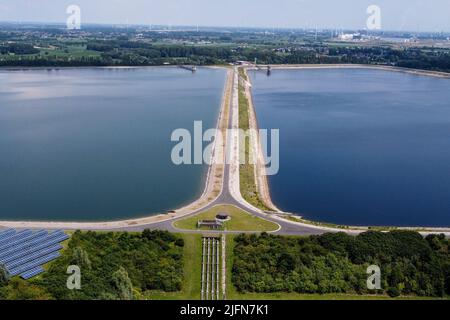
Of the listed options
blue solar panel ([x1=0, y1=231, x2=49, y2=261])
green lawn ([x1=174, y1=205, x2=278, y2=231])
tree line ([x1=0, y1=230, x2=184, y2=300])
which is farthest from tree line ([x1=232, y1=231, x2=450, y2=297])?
blue solar panel ([x1=0, y1=231, x2=49, y2=261])

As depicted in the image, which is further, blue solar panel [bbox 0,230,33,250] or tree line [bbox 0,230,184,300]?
blue solar panel [bbox 0,230,33,250]

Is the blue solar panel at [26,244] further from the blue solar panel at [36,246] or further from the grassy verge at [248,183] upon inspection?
the grassy verge at [248,183]

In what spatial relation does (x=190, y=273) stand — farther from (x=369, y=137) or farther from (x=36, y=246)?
(x=369, y=137)

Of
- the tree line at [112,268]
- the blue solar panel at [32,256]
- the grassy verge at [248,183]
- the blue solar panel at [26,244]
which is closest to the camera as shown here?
the tree line at [112,268]

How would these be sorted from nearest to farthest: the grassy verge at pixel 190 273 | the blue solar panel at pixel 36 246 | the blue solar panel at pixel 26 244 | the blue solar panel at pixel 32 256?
1. the grassy verge at pixel 190 273
2. the blue solar panel at pixel 32 256
3. the blue solar panel at pixel 36 246
4. the blue solar panel at pixel 26 244

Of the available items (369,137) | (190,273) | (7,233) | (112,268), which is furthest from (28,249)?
(369,137)

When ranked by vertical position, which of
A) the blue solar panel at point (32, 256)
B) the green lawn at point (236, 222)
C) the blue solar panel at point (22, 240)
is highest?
the green lawn at point (236, 222)

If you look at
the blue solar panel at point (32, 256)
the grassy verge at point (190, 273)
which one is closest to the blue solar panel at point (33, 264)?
the blue solar panel at point (32, 256)

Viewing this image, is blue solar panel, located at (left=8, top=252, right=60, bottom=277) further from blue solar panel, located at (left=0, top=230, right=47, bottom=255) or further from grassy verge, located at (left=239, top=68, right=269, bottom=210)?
grassy verge, located at (left=239, top=68, right=269, bottom=210)
